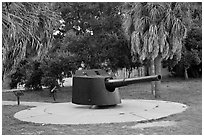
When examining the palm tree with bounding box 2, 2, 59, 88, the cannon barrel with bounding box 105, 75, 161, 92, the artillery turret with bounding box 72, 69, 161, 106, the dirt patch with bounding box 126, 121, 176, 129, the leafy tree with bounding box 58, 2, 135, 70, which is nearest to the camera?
the palm tree with bounding box 2, 2, 59, 88

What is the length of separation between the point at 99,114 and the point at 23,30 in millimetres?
4046

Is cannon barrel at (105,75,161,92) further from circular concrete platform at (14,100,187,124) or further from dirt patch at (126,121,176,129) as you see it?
dirt patch at (126,121,176,129)

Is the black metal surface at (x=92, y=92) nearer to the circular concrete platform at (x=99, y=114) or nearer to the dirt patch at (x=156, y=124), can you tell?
the circular concrete platform at (x=99, y=114)

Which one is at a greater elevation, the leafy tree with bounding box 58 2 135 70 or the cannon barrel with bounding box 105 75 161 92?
the leafy tree with bounding box 58 2 135 70

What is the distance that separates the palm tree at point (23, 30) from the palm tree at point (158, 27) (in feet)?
26.0

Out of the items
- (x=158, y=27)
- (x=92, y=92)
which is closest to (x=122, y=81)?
(x=92, y=92)

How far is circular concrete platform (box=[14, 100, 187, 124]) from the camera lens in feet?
28.9

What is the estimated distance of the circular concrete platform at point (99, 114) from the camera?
880cm

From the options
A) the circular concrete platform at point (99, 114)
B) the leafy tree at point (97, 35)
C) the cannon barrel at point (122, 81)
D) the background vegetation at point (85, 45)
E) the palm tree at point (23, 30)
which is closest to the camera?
the palm tree at point (23, 30)

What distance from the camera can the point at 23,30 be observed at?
20.5 ft

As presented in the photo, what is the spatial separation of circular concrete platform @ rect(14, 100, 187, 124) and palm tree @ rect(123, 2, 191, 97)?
4.04 meters

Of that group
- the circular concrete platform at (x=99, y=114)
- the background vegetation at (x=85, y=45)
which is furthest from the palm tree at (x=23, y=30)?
the background vegetation at (x=85, y=45)

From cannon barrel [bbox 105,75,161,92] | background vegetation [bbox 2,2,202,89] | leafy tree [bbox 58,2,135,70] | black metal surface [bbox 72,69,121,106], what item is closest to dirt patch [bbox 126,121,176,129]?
cannon barrel [bbox 105,75,161,92]

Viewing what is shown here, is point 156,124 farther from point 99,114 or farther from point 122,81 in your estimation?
point 122,81
